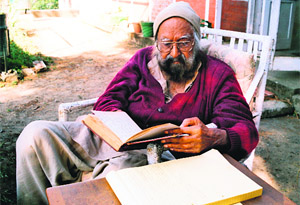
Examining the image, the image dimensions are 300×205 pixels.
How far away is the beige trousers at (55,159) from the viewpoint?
Answer: 1684 mm

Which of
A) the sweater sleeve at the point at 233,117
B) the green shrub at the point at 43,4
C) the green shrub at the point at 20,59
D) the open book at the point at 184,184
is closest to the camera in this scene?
the open book at the point at 184,184

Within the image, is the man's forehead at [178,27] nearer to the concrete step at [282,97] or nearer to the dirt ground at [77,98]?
the dirt ground at [77,98]

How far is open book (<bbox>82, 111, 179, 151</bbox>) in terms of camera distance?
1.21 metres

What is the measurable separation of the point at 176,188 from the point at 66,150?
0.89m

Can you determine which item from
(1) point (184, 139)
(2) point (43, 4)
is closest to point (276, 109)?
(1) point (184, 139)

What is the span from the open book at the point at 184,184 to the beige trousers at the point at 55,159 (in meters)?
0.49

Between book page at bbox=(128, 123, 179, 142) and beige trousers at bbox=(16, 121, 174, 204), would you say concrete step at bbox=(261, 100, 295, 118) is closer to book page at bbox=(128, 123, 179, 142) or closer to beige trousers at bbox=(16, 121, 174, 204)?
beige trousers at bbox=(16, 121, 174, 204)

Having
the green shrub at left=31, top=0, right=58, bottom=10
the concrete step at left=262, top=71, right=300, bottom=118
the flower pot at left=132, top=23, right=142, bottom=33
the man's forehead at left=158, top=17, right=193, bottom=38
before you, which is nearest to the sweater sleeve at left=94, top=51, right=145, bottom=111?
the man's forehead at left=158, top=17, right=193, bottom=38

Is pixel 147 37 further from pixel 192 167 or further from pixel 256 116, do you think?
pixel 192 167

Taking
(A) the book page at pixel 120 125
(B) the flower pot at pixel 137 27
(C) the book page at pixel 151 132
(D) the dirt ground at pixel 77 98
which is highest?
(B) the flower pot at pixel 137 27

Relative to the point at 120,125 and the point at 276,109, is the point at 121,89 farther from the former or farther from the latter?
the point at 276,109

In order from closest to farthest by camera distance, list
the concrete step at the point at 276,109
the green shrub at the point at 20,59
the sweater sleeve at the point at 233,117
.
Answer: the sweater sleeve at the point at 233,117 < the concrete step at the point at 276,109 < the green shrub at the point at 20,59

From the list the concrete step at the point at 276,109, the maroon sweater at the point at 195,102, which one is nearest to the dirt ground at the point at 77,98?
the concrete step at the point at 276,109

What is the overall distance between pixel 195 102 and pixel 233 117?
322 millimetres
